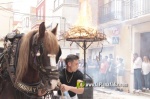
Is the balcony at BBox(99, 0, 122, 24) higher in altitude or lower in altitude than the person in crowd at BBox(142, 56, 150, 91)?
higher

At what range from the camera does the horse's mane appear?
3031 mm

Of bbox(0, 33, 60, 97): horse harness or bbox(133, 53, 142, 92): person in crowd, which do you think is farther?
bbox(133, 53, 142, 92): person in crowd

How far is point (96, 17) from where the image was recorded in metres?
18.4

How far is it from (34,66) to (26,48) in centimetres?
22

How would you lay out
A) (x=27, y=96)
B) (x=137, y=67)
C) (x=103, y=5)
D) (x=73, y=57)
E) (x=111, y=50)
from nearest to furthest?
(x=27, y=96) → (x=73, y=57) → (x=137, y=67) → (x=111, y=50) → (x=103, y=5)

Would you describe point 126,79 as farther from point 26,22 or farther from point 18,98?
→ point 26,22

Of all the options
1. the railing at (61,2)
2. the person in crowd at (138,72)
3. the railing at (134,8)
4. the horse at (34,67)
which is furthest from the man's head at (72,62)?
the railing at (61,2)

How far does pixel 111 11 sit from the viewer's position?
16.5 meters

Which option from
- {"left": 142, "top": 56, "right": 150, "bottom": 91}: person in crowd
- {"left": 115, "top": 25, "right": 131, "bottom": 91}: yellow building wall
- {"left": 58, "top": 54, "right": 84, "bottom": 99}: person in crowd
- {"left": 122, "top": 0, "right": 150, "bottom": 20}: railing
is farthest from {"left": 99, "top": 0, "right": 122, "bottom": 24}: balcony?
{"left": 58, "top": 54, "right": 84, "bottom": 99}: person in crowd

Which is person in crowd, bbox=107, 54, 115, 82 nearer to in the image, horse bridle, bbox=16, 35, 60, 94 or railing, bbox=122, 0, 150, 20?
railing, bbox=122, 0, 150, 20

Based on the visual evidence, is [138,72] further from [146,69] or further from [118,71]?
[118,71]

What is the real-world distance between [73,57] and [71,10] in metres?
20.2

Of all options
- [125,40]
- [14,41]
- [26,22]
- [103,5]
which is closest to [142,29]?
[125,40]

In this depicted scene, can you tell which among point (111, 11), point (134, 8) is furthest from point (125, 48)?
point (111, 11)
